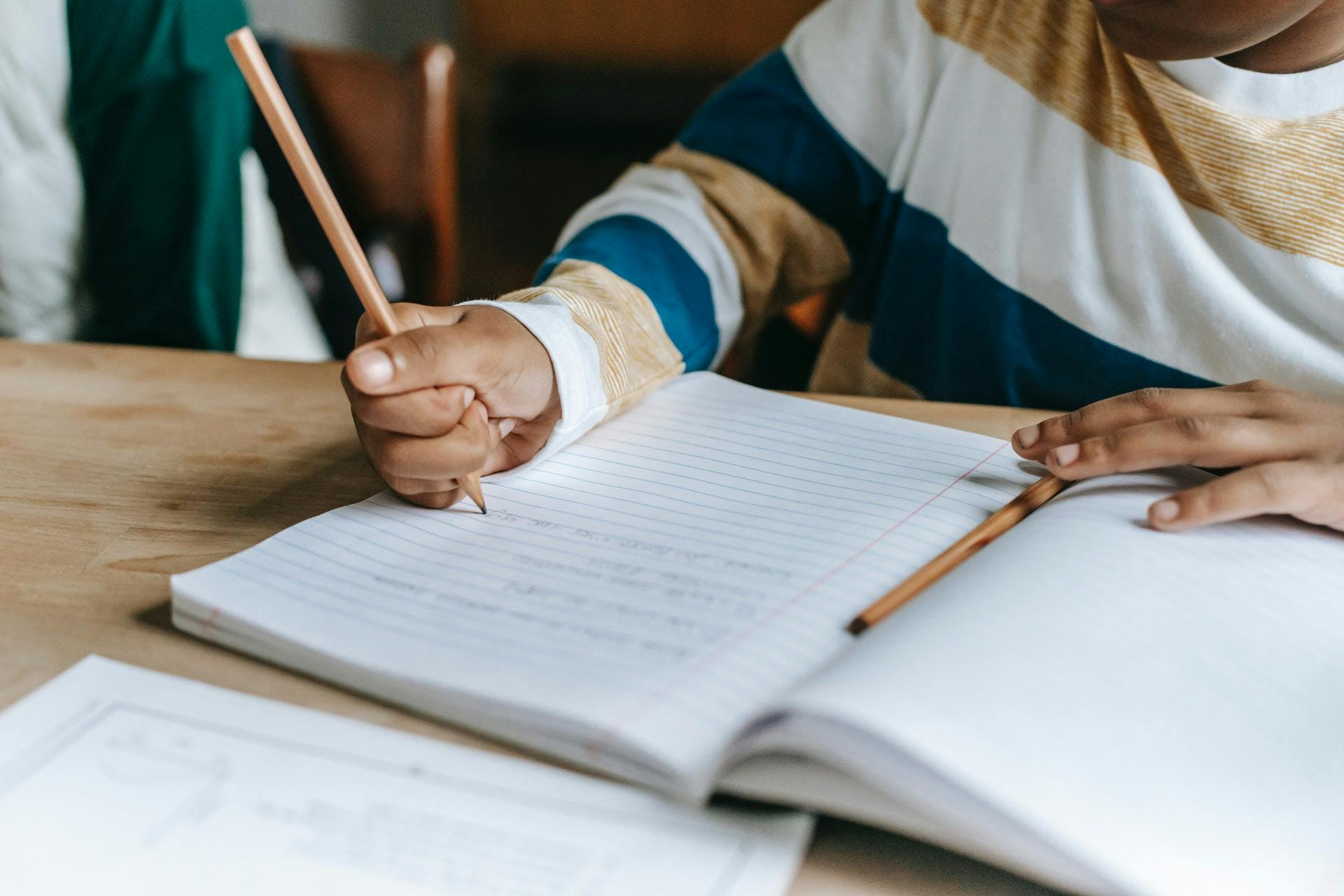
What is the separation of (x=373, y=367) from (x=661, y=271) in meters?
0.31

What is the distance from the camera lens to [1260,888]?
1.02ft

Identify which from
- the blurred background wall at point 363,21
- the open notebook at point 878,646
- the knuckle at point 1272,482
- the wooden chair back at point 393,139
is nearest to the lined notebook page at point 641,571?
the open notebook at point 878,646

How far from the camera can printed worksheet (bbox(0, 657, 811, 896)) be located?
12.5 inches

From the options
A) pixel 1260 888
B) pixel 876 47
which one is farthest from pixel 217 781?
pixel 876 47

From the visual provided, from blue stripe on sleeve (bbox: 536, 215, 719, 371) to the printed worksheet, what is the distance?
1.33 ft

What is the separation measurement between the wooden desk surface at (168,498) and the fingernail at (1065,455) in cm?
11

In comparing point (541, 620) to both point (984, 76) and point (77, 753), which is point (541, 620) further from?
point (984, 76)

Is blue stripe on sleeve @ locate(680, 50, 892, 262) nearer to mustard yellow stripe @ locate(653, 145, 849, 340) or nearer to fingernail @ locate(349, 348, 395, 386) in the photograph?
mustard yellow stripe @ locate(653, 145, 849, 340)

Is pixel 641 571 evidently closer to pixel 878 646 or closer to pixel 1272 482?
pixel 878 646

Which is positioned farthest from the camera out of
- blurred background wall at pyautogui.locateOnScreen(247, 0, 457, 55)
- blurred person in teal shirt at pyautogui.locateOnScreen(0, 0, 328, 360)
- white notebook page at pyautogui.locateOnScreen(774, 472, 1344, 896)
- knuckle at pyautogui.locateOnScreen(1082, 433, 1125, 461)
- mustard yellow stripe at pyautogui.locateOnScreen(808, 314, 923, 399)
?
blurred background wall at pyautogui.locateOnScreen(247, 0, 457, 55)

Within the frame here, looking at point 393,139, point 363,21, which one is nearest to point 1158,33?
point 393,139

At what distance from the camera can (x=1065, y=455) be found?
53 centimetres

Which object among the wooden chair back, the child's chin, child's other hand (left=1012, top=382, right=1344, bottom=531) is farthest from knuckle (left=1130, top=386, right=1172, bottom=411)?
the wooden chair back

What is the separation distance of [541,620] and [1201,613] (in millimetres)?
242
